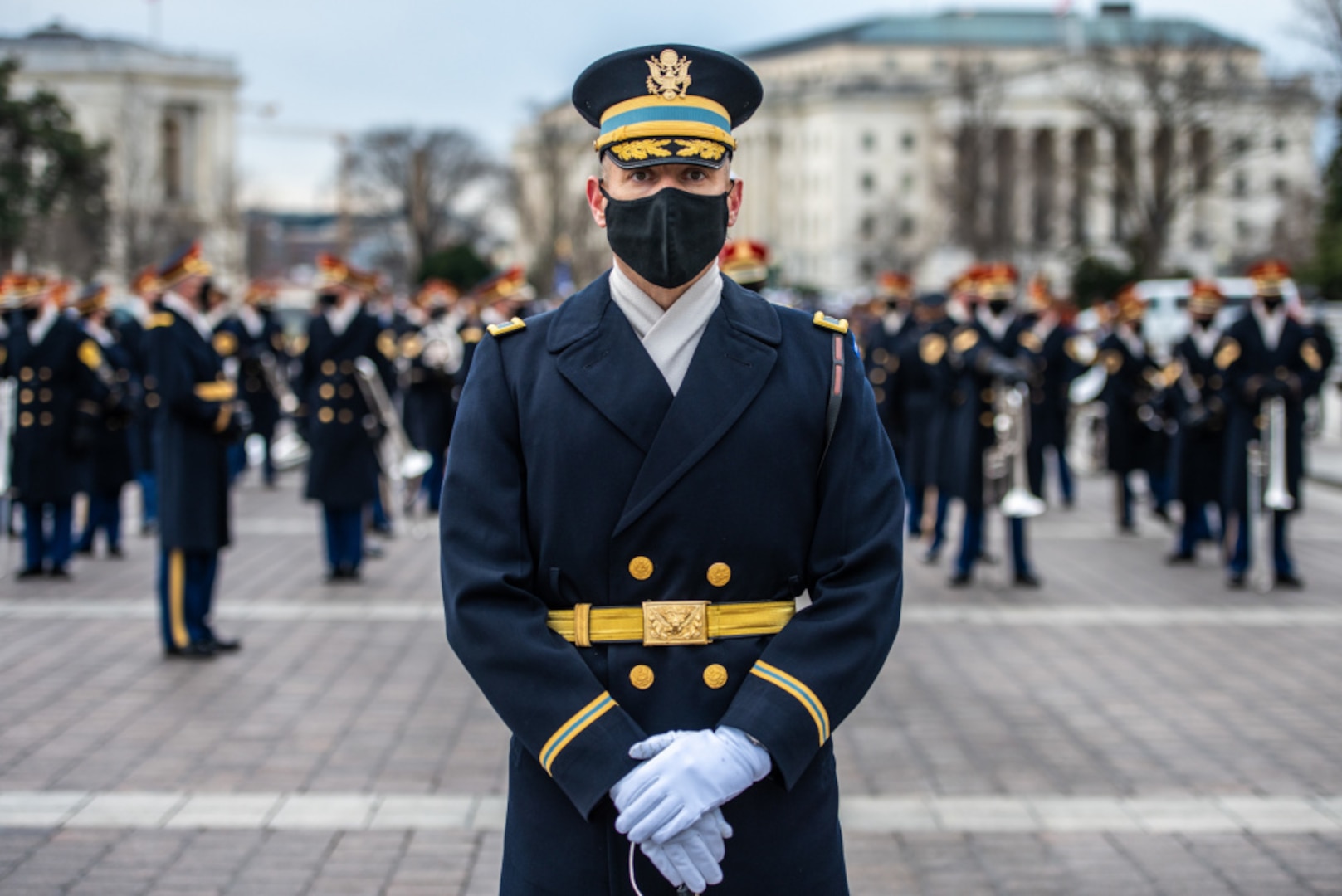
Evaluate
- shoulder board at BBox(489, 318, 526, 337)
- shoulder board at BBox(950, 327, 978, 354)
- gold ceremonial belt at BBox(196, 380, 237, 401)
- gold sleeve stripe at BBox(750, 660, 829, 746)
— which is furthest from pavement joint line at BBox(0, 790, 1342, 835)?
shoulder board at BBox(950, 327, 978, 354)

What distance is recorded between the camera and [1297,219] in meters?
63.9

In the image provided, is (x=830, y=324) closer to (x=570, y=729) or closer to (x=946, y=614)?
(x=570, y=729)

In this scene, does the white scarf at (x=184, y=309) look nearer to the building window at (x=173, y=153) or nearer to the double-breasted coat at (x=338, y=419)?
the double-breasted coat at (x=338, y=419)

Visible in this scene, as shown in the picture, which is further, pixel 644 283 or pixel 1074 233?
pixel 1074 233

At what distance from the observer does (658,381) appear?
2.85 meters

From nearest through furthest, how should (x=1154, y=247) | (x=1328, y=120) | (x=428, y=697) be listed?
(x=428, y=697), (x=1328, y=120), (x=1154, y=247)

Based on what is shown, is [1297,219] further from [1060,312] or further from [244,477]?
[244,477]

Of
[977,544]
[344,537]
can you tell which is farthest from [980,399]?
[344,537]

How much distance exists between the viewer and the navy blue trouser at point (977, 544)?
35.7 feet

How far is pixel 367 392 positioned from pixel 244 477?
26.0ft

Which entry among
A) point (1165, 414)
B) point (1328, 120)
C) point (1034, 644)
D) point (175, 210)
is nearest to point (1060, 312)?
point (1165, 414)

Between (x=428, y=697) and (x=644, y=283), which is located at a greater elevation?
(x=644, y=283)

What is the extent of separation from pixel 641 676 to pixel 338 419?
844 centimetres

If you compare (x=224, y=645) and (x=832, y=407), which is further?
(x=224, y=645)
